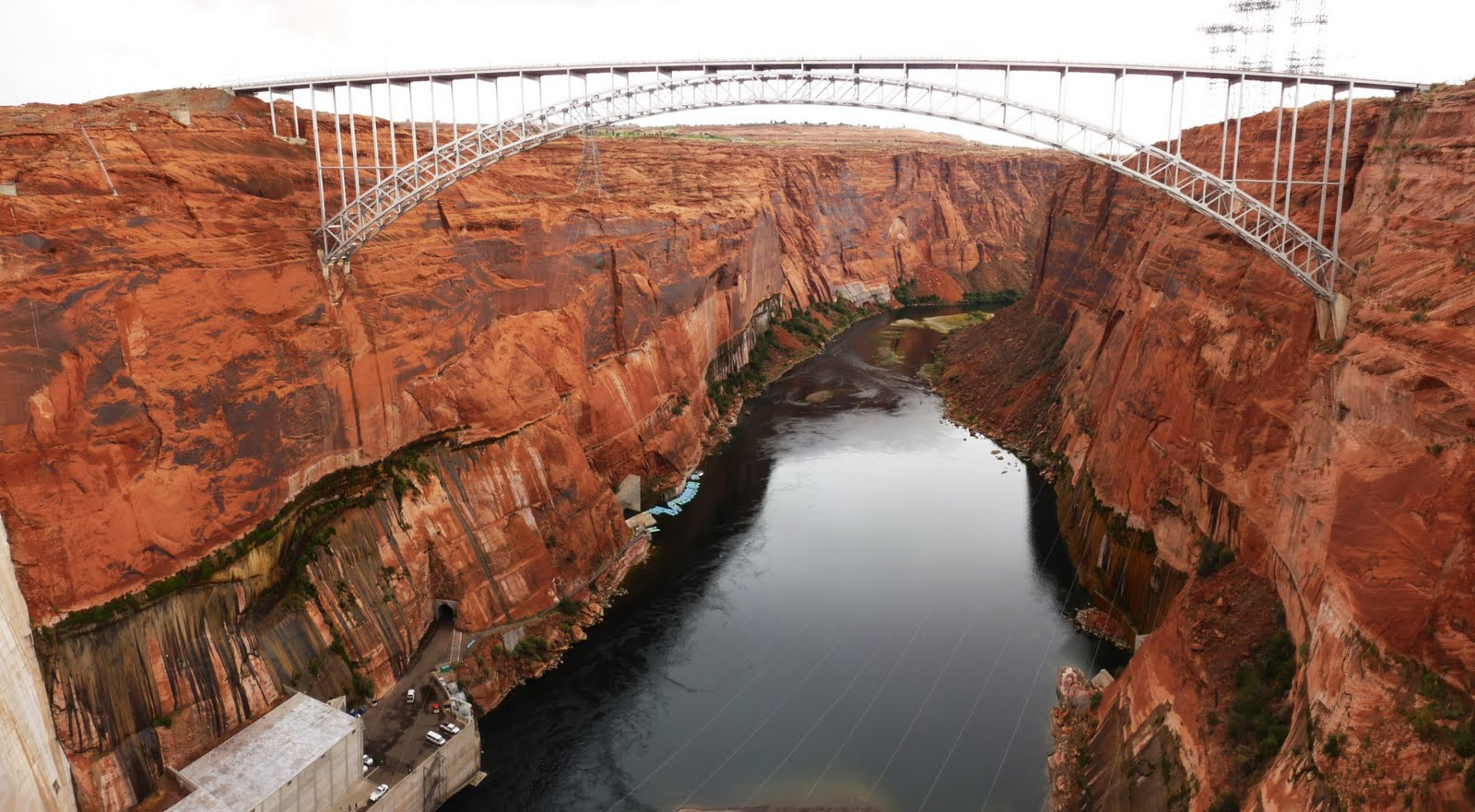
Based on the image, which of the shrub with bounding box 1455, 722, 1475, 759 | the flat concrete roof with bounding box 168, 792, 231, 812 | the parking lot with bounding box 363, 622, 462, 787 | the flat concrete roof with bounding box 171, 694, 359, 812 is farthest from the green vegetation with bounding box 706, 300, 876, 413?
the shrub with bounding box 1455, 722, 1475, 759

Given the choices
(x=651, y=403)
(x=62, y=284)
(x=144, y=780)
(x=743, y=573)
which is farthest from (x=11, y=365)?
(x=651, y=403)

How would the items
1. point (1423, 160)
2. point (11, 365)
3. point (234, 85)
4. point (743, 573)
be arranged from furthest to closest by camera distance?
point (743, 573), point (234, 85), point (1423, 160), point (11, 365)

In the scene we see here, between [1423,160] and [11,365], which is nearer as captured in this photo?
[11,365]

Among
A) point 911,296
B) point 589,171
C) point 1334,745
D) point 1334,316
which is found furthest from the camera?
point 911,296

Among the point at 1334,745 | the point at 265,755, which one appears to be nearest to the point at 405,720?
the point at 265,755

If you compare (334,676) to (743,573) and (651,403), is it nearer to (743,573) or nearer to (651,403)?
(743,573)

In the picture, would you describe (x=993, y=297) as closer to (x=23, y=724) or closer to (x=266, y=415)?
(x=266, y=415)

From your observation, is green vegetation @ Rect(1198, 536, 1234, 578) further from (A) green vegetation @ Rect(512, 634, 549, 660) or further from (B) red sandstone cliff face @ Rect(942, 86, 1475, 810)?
(A) green vegetation @ Rect(512, 634, 549, 660)
